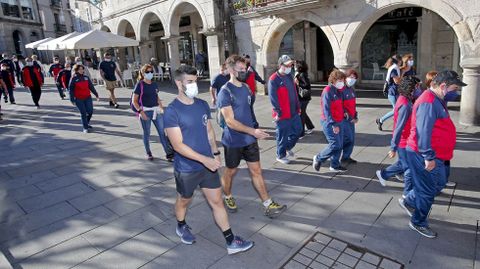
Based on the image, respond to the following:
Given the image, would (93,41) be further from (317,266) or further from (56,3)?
(56,3)

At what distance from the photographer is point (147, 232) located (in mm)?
3988

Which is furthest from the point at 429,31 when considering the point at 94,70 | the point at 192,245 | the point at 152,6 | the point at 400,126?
the point at 94,70

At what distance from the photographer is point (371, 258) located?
3297mm

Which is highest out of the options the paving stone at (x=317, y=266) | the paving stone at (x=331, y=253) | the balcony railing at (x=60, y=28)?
the balcony railing at (x=60, y=28)

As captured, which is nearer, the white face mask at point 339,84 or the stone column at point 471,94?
the white face mask at point 339,84

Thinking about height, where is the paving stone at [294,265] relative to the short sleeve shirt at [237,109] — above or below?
below

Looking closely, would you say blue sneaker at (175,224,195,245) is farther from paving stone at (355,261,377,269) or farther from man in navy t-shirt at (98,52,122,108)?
man in navy t-shirt at (98,52,122,108)

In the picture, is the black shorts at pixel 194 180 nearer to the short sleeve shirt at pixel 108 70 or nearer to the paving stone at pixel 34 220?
the paving stone at pixel 34 220

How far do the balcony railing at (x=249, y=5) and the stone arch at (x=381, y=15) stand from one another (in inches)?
99.8

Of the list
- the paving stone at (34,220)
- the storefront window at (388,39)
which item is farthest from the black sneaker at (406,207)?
the storefront window at (388,39)

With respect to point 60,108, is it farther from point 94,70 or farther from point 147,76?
point 147,76

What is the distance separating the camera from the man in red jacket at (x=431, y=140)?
327cm

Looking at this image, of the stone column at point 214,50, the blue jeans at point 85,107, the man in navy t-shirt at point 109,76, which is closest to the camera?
the blue jeans at point 85,107

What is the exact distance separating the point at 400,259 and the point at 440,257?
387mm
